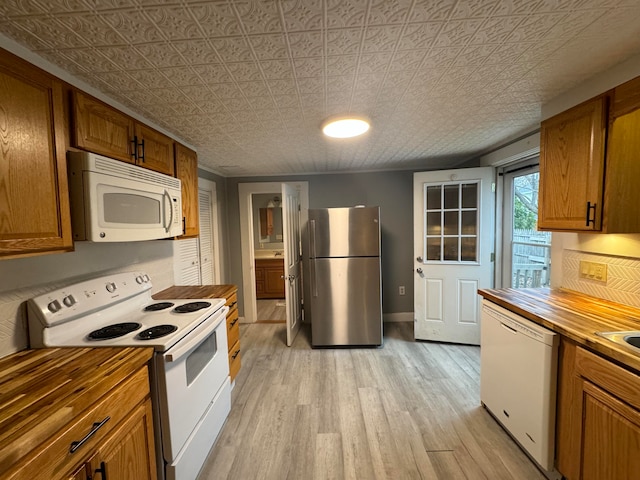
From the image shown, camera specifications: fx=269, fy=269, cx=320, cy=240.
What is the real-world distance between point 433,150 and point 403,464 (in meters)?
2.68

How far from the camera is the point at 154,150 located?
1.83 m

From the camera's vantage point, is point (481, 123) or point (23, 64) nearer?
point (23, 64)

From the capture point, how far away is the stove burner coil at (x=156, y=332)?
4.41 feet

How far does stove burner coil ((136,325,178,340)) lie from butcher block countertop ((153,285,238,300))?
2.18 feet

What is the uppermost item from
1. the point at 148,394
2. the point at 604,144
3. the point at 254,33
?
the point at 254,33

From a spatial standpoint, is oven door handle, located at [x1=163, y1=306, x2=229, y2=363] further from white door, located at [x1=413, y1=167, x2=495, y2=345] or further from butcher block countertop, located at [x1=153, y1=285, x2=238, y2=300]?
white door, located at [x1=413, y1=167, x2=495, y2=345]

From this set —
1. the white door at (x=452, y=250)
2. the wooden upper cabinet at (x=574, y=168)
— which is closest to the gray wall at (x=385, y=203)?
the white door at (x=452, y=250)

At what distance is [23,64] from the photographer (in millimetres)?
1026

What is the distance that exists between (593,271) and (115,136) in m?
3.01

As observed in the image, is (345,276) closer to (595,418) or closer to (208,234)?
(208,234)

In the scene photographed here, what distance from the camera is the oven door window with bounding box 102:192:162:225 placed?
136cm

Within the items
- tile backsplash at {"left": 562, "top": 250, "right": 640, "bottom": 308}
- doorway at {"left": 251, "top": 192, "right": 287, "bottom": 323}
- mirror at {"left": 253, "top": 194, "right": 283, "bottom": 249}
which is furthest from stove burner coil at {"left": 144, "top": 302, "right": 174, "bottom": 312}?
mirror at {"left": 253, "top": 194, "right": 283, "bottom": 249}

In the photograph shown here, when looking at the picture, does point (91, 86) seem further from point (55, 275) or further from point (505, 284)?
point (505, 284)

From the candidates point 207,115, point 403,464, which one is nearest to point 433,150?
point 207,115
